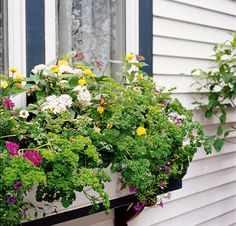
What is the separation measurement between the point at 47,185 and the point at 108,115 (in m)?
0.48

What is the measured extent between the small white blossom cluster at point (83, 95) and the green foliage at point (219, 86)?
3.95ft

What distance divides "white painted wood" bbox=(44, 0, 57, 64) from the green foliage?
112cm

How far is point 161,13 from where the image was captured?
270 cm

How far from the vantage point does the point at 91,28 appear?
7.86ft

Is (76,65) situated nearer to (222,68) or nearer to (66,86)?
(66,86)

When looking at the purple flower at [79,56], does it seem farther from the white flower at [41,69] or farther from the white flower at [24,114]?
the white flower at [24,114]

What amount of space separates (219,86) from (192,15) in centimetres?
55

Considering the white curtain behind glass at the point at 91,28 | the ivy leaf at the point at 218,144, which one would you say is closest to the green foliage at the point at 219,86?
the ivy leaf at the point at 218,144

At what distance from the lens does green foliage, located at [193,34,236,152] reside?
3053mm

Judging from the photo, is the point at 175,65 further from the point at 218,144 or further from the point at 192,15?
the point at 218,144

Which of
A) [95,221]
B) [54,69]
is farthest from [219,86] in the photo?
[54,69]

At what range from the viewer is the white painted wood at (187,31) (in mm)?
2711

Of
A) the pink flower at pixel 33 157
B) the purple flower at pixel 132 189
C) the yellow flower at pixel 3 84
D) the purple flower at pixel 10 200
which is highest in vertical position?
the yellow flower at pixel 3 84

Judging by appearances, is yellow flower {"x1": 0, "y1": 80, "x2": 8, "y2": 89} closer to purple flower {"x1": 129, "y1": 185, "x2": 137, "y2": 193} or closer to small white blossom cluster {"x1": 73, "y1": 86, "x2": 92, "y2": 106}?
small white blossom cluster {"x1": 73, "y1": 86, "x2": 92, "y2": 106}
